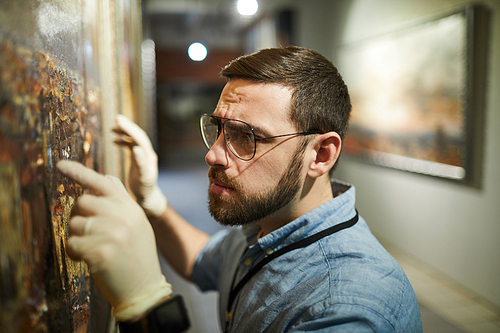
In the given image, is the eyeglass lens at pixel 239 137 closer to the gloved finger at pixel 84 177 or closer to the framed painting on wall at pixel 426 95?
the gloved finger at pixel 84 177

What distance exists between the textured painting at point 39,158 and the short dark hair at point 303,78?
0.52 m

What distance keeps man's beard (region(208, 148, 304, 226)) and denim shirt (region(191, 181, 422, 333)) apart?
0.09 meters

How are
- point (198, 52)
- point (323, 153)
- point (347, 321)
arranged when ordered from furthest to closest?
point (198, 52)
point (323, 153)
point (347, 321)

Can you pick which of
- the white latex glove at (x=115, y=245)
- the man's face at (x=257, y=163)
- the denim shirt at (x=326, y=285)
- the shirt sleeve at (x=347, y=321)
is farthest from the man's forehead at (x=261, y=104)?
the shirt sleeve at (x=347, y=321)

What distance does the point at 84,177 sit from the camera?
65 cm

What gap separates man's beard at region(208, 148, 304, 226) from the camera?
1095 millimetres

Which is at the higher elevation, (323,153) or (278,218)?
(323,153)

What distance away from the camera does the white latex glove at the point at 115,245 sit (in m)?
0.63

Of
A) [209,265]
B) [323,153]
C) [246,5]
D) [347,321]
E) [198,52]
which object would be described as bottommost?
[209,265]

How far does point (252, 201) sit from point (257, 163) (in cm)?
12

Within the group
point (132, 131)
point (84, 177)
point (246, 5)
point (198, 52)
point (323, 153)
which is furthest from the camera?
point (198, 52)

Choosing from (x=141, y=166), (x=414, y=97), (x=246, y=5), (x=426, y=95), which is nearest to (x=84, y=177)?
(x=141, y=166)

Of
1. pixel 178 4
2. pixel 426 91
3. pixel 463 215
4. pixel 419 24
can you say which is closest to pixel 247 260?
pixel 463 215

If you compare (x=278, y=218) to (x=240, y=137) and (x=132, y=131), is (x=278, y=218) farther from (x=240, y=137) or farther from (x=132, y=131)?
(x=132, y=131)
